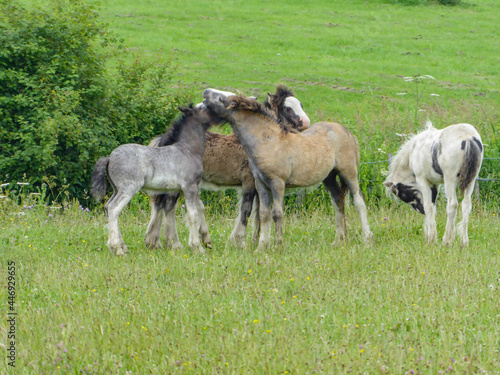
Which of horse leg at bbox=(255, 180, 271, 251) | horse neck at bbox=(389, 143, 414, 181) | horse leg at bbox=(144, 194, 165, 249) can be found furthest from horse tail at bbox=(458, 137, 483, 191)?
horse leg at bbox=(144, 194, 165, 249)

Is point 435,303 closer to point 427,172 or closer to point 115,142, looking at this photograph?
point 427,172

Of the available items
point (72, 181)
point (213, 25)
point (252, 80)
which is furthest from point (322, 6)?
point (72, 181)

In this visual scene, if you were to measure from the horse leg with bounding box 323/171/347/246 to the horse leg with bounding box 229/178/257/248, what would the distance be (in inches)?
50.8

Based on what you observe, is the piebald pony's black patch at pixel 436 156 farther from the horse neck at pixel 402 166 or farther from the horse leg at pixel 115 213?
the horse leg at pixel 115 213

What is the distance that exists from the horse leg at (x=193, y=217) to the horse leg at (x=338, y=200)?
7.62 feet

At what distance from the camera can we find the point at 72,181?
13.9 meters

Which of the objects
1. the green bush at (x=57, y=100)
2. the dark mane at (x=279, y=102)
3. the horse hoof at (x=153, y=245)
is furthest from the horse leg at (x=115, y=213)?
the green bush at (x=57, y=100)

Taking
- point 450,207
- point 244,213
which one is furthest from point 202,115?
point 450,207

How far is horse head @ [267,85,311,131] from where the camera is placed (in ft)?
31.8

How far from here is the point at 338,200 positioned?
32.9 feet

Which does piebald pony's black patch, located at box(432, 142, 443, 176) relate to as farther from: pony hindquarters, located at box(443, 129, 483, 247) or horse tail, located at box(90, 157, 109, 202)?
horse tail, located at box(90, 157, 109, 202)

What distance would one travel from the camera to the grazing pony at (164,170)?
8234 mm

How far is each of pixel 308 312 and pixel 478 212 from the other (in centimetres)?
738

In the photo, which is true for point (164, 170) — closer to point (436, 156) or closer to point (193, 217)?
point (193, 217)
